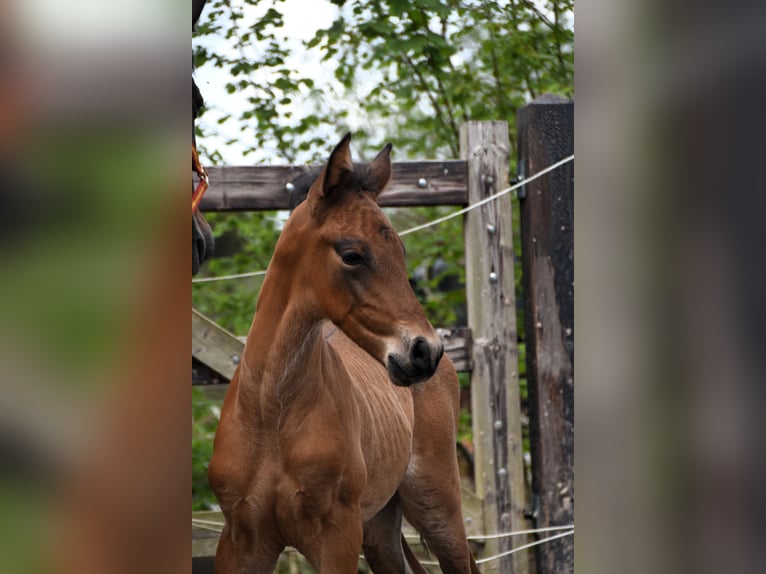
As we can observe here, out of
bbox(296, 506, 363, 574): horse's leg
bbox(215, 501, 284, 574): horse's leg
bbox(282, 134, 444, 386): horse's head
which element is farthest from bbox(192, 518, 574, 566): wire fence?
bbox(282, 134, 444, 386): horse's head

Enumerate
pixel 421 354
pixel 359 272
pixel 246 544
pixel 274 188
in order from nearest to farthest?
pixel 421 354 < pixel 359 272 < pixel 246 544 < pixel 274 188

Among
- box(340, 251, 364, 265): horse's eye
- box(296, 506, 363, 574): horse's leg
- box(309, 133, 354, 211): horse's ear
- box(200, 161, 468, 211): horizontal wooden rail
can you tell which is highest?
box(200, 161, 468, 211): horizontal wooden rail

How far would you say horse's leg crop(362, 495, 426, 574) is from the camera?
405 cm

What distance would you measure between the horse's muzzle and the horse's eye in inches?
11.8

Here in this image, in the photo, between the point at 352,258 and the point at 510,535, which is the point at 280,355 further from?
the point at 510,535

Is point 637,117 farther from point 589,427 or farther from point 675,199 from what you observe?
point 589,427

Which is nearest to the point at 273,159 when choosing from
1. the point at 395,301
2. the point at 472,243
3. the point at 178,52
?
the point at 472,243

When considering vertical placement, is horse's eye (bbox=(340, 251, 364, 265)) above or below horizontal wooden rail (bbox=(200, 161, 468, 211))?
below

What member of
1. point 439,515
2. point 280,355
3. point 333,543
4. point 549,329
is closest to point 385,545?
point 439,515

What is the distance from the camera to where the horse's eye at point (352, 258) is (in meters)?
2.81

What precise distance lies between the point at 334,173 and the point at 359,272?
31cm

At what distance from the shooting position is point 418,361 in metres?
2.70

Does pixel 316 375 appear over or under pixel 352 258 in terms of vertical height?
under

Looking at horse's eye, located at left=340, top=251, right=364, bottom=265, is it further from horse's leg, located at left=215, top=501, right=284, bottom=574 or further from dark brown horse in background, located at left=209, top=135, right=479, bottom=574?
horse's leg, located at left=215, top=501, right=284, bottom=574
